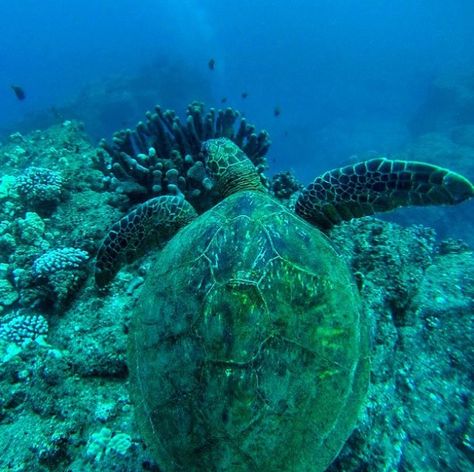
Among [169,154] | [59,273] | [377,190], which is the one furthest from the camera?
[169,154]

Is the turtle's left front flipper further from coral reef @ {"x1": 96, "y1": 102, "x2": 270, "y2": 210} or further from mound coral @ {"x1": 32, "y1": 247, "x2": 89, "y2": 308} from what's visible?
mound coral @ {"x1": 32, "y1": 247, "x2": 89, "y2": 308}

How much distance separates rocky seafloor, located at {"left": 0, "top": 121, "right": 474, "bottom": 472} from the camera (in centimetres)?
250

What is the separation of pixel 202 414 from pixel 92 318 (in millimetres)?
1983

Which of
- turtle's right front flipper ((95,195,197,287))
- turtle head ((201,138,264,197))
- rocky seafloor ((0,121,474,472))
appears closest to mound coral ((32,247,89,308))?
rocky seafloor ((0,121,474,472))

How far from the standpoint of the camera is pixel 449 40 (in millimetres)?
72562

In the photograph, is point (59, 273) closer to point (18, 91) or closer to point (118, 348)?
point (118, 348)

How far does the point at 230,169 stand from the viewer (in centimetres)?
352

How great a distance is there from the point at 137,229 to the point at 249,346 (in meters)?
1.89

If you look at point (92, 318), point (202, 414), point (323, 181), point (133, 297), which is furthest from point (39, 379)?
point (323, 181)

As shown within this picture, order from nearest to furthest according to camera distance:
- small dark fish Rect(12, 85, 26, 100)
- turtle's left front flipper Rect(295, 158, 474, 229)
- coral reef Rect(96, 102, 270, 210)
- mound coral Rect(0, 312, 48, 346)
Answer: turtle's left front flipper Rect(295, 158, 474, 229), mound coral Rect(0, 312, 48, 346), coral reef Rect(96, 102, 270, 210), small dark fish Rect(12, 85, 26, 100)

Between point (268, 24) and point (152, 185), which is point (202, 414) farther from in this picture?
point (268, 24)

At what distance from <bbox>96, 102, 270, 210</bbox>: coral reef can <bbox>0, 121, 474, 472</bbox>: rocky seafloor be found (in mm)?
506

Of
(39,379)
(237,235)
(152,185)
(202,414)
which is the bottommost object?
(39,379)

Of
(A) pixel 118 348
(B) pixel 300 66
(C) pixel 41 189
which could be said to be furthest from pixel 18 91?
(B) pixel 300 66
